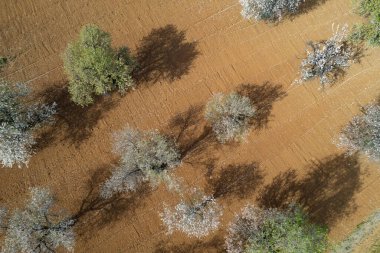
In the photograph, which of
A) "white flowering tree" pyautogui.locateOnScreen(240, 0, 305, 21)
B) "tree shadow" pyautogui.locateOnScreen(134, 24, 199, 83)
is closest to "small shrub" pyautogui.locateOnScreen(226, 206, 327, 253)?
"tree shadow" pyautogui.locateOnScreen(134, 24, 199, 83)

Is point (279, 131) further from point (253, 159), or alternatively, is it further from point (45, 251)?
point (45, 251)

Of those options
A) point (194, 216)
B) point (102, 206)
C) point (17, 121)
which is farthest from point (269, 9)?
point (17, 121)

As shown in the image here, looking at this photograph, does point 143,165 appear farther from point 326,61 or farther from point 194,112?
point 326,61

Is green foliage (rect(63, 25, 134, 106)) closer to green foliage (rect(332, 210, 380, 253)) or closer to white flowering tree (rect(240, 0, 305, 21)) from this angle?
white flowering tree (rect(240, 0, 305, 21))

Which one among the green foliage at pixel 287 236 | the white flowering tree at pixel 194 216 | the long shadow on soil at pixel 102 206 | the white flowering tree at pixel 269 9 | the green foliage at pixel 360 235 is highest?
the white flowering tree at pixel 269 9

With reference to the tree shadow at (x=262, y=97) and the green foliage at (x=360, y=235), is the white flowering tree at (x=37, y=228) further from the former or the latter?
the green foliage at (x=360, y=235)

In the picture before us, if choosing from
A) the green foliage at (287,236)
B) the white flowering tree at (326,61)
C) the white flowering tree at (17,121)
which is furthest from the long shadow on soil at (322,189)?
the white flowering tree at (17,121)
